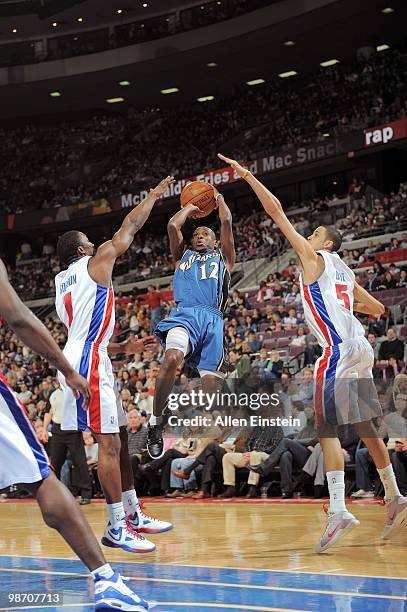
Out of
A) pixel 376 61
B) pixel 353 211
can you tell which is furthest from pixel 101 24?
pixel 353 211

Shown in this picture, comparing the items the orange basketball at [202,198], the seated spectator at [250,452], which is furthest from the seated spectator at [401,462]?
the orange basketball at [202,198]

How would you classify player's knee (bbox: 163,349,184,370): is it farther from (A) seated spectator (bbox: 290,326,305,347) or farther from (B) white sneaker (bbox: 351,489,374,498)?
(A) seated spectator (bbox: 290,326,305,347)

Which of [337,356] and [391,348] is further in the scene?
[391,348]

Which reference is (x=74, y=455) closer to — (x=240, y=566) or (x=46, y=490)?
(x=240, y=566)

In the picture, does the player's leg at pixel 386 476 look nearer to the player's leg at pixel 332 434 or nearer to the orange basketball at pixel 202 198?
the player's leg at pixel 332 434

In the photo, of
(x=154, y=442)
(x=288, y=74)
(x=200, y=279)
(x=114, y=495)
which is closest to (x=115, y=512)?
(x=114, y=495)

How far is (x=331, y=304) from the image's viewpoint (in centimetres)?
617

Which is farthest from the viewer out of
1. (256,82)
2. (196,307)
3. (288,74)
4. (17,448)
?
→ (256,82)

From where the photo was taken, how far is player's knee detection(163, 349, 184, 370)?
6.74 meters

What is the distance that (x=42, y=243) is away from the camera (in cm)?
3388

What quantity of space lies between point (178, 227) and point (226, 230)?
0.42 m

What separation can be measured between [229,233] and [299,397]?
415 cm

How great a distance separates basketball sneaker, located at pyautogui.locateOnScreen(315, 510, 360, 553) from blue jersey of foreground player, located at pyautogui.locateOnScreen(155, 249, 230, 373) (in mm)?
1821

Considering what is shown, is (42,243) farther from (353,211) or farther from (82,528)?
(82,528)
